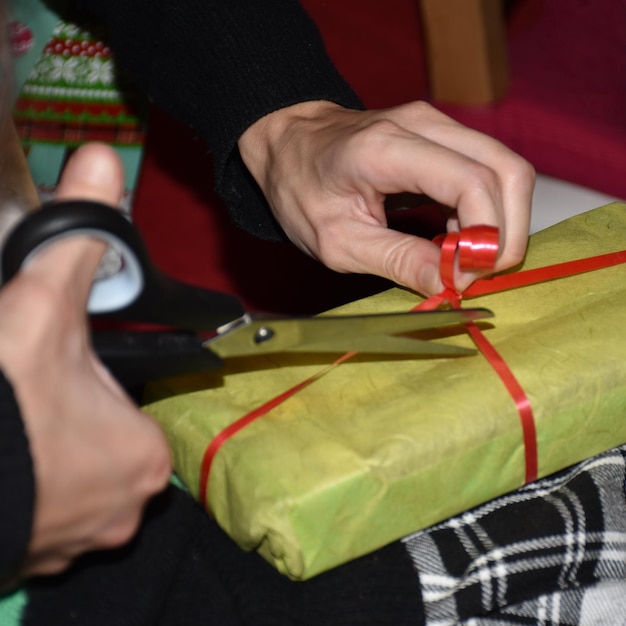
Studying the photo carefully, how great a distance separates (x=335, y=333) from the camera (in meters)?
0.44

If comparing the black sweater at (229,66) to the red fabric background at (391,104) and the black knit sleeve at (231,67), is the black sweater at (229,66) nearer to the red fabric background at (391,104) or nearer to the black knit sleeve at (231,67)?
the black knit sleeve at (231,67)

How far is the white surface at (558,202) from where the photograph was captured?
0.77 meters

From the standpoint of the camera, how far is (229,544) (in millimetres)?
471

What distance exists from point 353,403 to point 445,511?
75 millimetres

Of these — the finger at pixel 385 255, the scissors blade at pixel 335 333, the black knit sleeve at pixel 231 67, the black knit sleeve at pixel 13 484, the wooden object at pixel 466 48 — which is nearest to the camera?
the black knit sleeve at pixel 13 484

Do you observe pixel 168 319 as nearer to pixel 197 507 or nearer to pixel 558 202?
pixel 197 507

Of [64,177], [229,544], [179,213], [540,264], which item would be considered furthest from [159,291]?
[179,213]

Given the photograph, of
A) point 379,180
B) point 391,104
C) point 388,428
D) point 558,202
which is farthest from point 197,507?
point 391,104

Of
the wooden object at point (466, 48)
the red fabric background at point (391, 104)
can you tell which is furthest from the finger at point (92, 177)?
the wooden object at point (466, 48)

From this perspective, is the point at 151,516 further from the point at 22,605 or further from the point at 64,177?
the point at 64,177

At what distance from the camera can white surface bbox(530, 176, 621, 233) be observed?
30.4 inches

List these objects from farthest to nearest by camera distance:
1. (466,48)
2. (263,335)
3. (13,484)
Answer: (466,48), (263,335), (13,484)

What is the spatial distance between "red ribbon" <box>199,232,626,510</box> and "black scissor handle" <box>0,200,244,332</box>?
69 mm

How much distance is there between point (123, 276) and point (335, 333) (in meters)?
0.12
